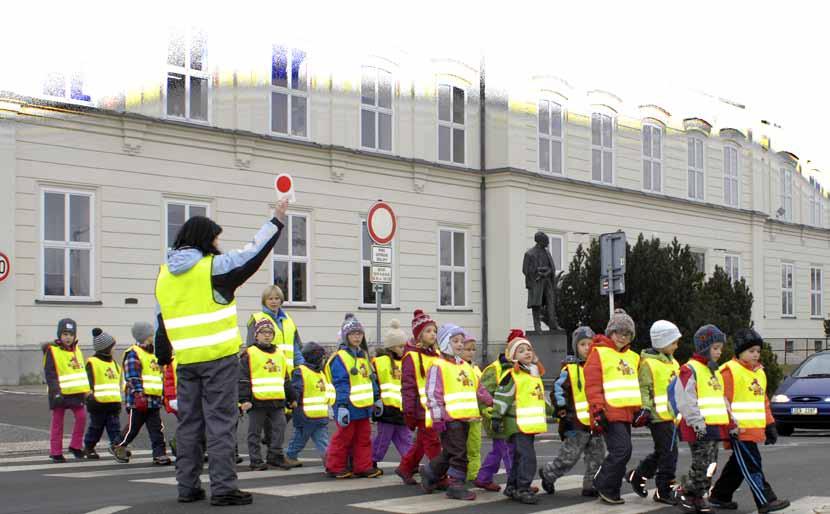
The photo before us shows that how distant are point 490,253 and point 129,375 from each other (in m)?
20.8

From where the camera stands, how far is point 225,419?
8.30m

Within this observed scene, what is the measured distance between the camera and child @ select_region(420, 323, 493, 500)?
381 inches

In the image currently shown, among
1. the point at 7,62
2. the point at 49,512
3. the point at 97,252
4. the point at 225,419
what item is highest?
the point at 7,62

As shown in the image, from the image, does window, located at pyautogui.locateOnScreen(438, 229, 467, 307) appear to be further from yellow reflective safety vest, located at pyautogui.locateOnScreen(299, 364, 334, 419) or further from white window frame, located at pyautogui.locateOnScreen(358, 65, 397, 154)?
yellow reflective safety vest, located at pyautogui.locateOnScreen(299, 364, 334, 419)

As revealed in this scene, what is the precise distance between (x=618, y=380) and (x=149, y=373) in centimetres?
562

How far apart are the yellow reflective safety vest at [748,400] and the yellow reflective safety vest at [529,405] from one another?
1.50 meters

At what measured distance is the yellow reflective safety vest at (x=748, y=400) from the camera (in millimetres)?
9109

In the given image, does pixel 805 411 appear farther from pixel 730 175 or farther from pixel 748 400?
pixel 730 175

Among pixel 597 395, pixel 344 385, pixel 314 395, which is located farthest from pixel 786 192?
pixel 597 395

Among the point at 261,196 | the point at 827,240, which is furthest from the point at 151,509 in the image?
the point at 827,240

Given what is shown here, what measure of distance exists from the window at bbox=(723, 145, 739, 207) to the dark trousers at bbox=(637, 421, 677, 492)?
3338 centimetres

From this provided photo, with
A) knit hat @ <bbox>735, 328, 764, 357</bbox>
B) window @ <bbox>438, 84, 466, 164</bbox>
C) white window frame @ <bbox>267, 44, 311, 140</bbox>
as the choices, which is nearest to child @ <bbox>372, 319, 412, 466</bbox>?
knit hat @ <bbox>735, 328, 764, 357</bbox>

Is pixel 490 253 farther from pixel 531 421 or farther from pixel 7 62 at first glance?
pixel 531 421

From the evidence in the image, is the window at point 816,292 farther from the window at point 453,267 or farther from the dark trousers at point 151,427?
the dark trousers at point 151,427
